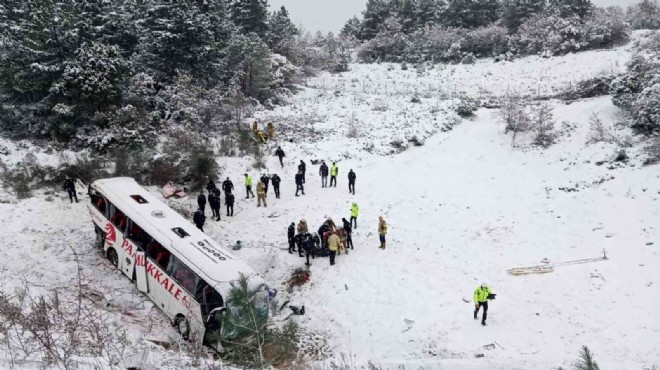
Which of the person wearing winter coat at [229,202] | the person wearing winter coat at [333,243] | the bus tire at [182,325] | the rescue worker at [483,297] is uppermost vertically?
the person wearing winter coat at [229,202]

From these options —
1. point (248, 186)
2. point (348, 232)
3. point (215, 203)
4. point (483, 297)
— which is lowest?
point (483, 297)

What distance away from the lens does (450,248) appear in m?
19.1

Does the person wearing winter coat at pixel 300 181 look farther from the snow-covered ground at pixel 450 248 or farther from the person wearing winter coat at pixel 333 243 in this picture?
the person wearing winter coat at pixel 333 243

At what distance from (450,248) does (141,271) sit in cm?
1116

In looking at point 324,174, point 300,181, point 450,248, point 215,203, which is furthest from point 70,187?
point 450,248

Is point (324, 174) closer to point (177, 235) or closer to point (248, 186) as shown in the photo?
point (248, 186)

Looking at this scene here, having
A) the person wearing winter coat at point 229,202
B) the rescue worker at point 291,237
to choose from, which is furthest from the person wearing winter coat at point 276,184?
the rescue worker at point 291,237

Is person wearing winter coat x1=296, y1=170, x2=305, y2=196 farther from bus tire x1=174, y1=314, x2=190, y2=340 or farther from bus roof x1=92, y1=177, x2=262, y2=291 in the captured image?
bus tire x1=174, y1=314, x2=190, y2=340

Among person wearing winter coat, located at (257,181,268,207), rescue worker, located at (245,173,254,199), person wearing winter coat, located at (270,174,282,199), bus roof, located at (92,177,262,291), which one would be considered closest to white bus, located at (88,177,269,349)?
bus roof, located at (92,177,262,291)

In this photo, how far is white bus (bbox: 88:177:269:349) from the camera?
41.6 feet

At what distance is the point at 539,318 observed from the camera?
14.5m

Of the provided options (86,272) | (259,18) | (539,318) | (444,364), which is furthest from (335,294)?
(259,18)

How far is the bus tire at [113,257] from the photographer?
1642 cm

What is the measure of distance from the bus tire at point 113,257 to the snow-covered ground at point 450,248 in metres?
0.39
